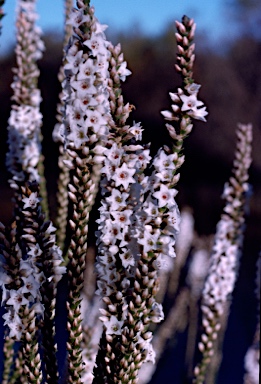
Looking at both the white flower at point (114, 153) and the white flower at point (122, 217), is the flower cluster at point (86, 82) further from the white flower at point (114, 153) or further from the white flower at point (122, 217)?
the white flower at point (122, 217)

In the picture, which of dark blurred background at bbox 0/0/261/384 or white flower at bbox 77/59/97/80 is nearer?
white flower at bbox 77/59/97/80

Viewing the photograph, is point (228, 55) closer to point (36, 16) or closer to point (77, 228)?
point (36, 16)

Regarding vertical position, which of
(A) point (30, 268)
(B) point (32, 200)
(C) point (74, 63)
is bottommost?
(A) point (30, 268)

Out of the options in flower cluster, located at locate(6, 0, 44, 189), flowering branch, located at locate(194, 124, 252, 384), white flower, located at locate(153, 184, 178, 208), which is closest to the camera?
white flower, located at locate(153, 184, 178, 208)

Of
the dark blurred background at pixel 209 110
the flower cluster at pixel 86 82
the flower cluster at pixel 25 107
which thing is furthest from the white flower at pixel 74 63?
the dark blurred background at pixel 209 110

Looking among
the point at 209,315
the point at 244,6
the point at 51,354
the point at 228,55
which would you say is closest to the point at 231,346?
the point at 209,315

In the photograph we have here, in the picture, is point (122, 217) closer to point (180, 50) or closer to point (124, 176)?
point (124, 176)

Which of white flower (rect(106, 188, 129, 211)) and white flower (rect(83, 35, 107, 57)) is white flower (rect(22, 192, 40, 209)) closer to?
white flower (rect(106, 188, 129, 211))

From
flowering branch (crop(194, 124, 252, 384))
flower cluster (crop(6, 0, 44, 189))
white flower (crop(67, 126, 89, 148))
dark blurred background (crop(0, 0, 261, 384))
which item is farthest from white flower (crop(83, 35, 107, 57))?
dark blurred background (crop(0, 0, 261, 384))

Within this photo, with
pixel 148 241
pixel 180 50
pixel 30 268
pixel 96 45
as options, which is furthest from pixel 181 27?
pixel 30 268
